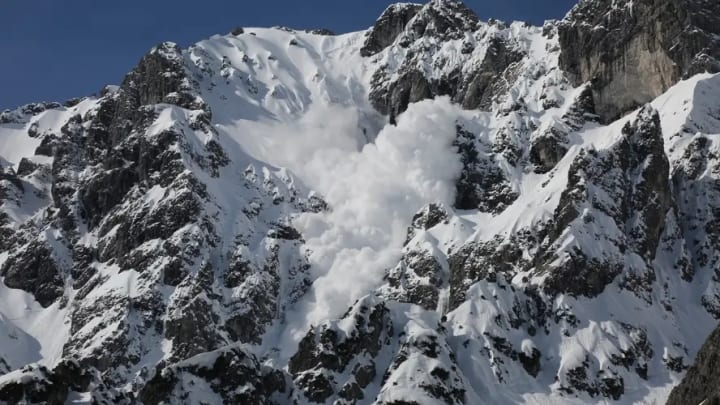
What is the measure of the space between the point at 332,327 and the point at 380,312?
31.6 ft

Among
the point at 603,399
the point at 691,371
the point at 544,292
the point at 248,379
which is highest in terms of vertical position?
the point at 544,292

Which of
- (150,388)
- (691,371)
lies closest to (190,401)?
(150,388)

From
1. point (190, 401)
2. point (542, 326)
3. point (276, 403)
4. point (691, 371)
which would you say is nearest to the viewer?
point (691, 371)

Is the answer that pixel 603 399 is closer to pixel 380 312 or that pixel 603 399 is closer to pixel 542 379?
pixel 542 379

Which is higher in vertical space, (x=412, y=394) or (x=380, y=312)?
(x=380, y=312)

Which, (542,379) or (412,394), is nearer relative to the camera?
(412,394)

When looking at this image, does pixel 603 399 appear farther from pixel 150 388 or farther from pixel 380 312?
pixel 150 388

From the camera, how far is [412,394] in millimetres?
165250

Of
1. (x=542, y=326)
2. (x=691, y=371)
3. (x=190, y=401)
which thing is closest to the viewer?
(x=691, y=371)

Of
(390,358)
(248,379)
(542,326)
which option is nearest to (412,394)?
(390,358)

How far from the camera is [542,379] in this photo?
186500 millimetres

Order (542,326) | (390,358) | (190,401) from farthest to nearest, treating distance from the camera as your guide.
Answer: (542,326)
(390,358)
(190,401)

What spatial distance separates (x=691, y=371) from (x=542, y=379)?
203ft

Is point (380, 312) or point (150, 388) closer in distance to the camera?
point (150, 388)
